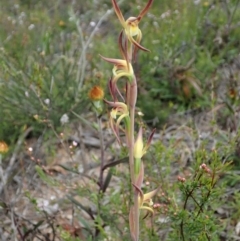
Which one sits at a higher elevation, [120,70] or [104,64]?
[104,64]

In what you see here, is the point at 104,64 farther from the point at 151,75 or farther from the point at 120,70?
the point at 120,70

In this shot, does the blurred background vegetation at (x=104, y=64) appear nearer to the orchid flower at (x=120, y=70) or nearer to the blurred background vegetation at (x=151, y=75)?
the blurred background vegetation at (x=151, y=75)

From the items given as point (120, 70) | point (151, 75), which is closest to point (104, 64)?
point (151, 75)

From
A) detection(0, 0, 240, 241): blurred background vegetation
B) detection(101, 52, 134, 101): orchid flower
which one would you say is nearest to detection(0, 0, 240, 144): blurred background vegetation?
detection(0, 0, 240, 241): blurred background vegetation

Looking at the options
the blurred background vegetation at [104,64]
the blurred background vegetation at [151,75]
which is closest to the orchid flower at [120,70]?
the blurred background vegetation at [151,75]

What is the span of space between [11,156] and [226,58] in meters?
1.46

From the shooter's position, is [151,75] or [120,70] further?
[151,75]

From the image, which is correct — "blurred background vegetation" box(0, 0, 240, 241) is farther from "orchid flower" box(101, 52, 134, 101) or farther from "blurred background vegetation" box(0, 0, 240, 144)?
"orchid flower" box(101, 52, 134, 101)

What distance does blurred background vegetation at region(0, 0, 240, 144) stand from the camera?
262 cm

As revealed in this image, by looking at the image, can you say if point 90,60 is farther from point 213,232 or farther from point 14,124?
point 213,232

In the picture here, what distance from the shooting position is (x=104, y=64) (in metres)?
3.12

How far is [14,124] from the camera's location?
2.64 meters

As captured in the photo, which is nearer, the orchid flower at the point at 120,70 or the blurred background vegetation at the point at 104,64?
the orchid flower at the point at 120,70

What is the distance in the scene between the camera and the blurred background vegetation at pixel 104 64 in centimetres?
262
